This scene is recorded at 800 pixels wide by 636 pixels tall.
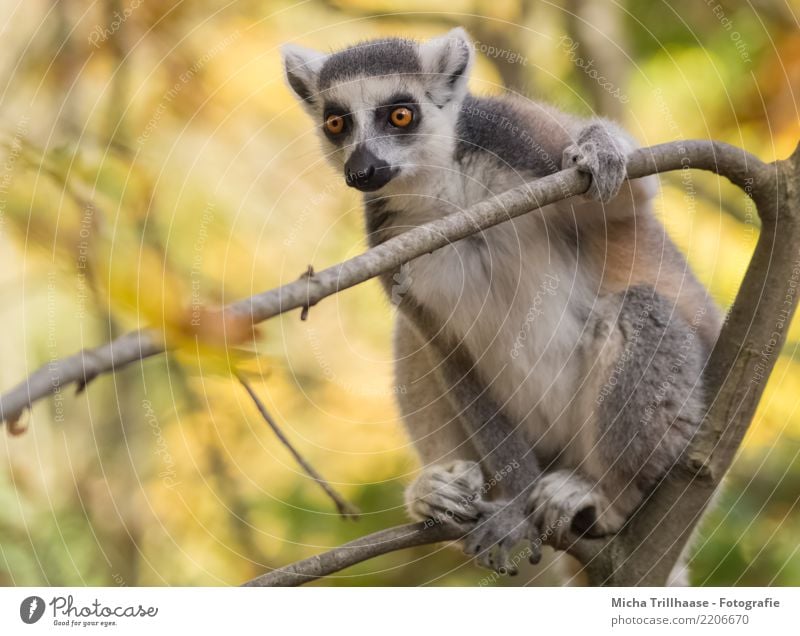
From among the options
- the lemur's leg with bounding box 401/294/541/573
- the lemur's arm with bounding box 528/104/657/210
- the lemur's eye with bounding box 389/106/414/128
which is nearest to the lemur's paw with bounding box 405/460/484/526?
the lemur's leg with bounding box 401/294/541/573

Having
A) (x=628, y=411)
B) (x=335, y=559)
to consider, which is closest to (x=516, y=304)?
(x=628, y=411)

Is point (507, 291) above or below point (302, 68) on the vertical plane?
below

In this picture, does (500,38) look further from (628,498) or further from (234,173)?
(628,498)

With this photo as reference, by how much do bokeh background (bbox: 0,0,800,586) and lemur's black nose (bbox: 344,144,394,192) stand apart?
1.21 feet

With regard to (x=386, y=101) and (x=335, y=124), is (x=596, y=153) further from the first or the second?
(x=335, y=124)

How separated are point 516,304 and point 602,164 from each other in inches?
26.8

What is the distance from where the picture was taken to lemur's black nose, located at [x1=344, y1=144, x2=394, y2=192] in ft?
8.40

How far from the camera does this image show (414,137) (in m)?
2.72

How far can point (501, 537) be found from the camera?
2.71 meters

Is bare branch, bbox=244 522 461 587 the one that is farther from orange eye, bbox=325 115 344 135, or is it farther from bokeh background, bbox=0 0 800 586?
orange eye, bbox=325 115 344 135
